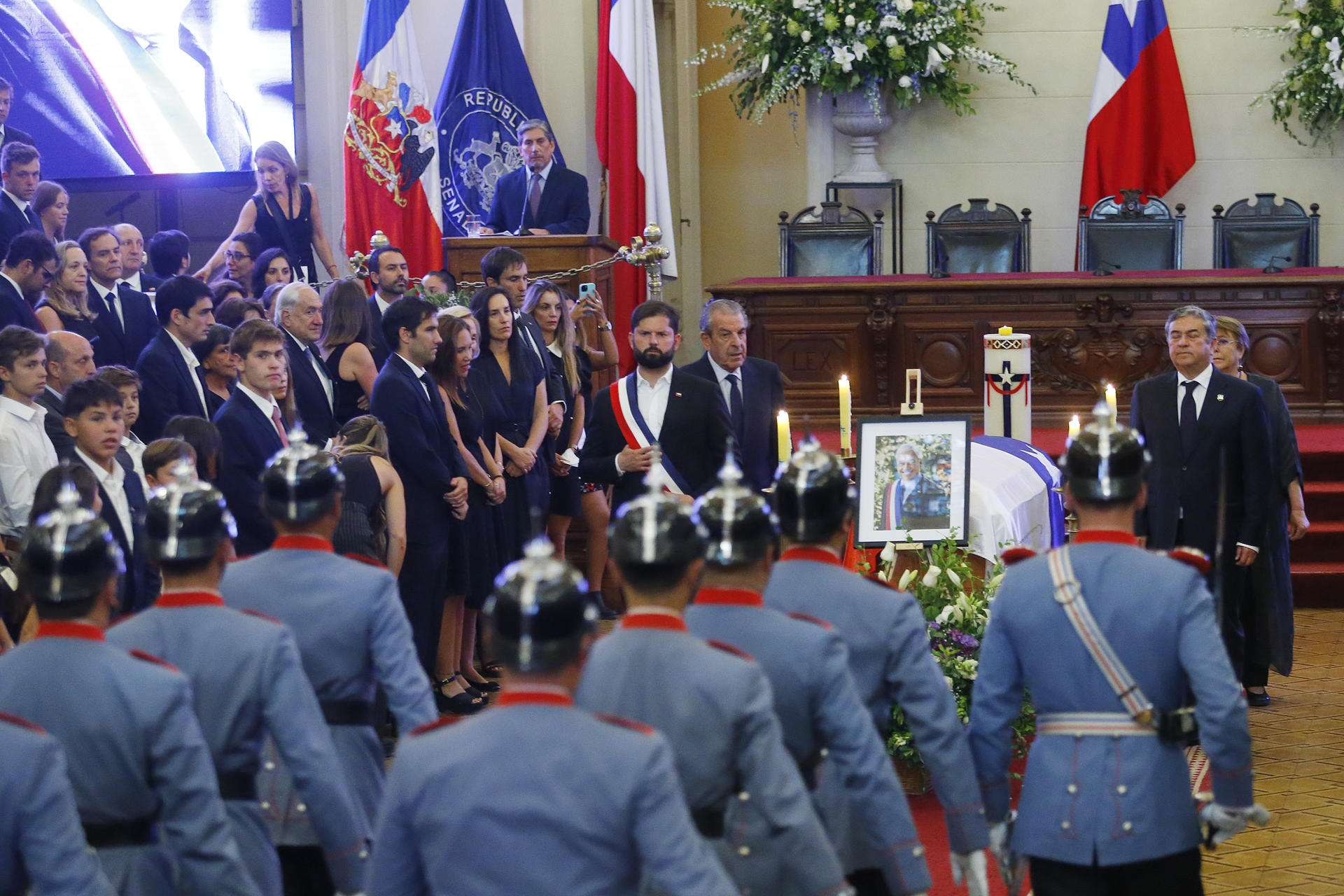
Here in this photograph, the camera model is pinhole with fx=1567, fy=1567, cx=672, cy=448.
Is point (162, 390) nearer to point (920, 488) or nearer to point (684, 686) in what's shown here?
point (920, 488)

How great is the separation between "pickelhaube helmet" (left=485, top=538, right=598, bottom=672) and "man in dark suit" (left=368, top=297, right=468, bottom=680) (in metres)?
3.39

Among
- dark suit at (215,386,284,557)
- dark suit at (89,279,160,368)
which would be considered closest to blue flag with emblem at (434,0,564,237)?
dark suit at (89,279,160,368)

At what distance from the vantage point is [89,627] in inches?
94.0

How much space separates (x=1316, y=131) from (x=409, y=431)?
8241 mm

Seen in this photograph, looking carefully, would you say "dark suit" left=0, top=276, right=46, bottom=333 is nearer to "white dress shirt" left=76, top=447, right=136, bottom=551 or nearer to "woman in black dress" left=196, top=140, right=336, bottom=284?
"white dress shirt" left=76, top=447, right=136, bottom=551

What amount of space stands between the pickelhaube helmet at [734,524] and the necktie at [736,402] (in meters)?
2.99

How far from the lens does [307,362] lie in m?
5.61

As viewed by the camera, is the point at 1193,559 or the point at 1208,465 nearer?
the point at 1193,559

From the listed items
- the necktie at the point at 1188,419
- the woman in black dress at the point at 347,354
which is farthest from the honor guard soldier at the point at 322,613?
the necktie at the point at 1188,419

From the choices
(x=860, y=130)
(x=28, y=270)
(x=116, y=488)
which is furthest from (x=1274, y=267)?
(x=116, y=488)

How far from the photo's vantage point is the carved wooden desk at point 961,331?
9.12m

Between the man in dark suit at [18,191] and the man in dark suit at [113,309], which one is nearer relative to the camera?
the man in dark suit at [113,309]

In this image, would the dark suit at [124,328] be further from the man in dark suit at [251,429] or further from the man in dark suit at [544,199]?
the man in dark suit at [544,199]

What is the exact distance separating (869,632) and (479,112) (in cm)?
756
